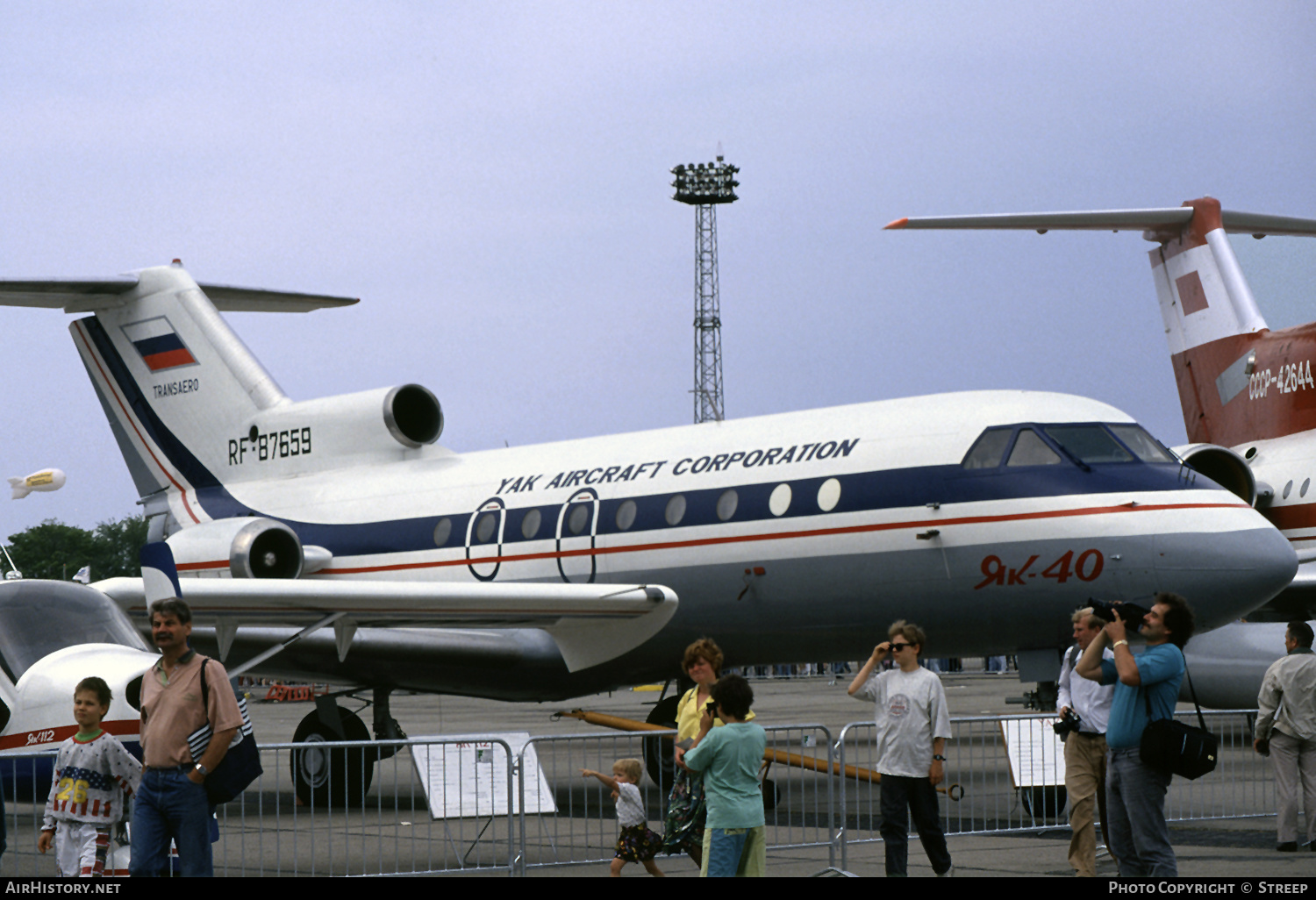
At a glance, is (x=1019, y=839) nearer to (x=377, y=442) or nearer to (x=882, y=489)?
(x=882, y=489)

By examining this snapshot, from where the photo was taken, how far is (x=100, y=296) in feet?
63.5

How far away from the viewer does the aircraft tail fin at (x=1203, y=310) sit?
78.3 feet

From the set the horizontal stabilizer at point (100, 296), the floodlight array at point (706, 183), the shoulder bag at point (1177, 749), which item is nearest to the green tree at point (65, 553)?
the floodlight array at point (706, 183)

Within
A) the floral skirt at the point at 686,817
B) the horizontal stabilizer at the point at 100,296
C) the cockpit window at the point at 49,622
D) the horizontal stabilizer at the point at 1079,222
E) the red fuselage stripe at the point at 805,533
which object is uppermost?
the horizontal stabilizer at the point at 1079,222

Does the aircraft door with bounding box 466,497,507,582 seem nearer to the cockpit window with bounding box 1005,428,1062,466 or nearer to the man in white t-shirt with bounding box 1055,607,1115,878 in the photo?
the cockpit window with bounding box 1005,428,1062,466

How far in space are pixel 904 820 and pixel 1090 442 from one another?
4.98 metres

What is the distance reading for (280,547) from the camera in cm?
1627

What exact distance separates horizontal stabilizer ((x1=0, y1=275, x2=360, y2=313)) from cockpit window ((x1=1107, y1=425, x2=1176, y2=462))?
12.4 meters

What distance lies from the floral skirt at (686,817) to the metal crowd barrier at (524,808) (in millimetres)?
1424

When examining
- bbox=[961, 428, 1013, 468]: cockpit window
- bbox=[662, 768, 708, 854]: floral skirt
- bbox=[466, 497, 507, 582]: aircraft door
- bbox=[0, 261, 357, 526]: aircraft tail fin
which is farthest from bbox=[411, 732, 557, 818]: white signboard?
bbox=[0, 261, 357, 526]: aircraft tail fin

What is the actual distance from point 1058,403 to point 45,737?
803cm

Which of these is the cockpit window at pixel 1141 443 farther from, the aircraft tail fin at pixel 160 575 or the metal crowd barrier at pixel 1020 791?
the aircraft tail fin at pixel 160 575

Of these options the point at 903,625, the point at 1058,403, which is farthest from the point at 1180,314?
the point at 903,625

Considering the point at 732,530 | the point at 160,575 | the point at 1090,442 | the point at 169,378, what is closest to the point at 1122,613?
the point at 1090,442
